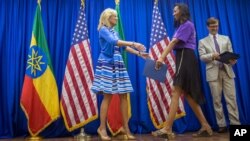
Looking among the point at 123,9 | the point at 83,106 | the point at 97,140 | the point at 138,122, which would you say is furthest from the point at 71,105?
the point at 123,9

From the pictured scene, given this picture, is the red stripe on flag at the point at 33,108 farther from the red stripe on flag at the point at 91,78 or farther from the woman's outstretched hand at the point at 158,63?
the woman's outstretched hand at the point at 158,63

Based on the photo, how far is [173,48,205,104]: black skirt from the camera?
3254 millimetres

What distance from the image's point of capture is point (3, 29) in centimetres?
389

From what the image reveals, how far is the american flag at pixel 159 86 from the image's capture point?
152 inches

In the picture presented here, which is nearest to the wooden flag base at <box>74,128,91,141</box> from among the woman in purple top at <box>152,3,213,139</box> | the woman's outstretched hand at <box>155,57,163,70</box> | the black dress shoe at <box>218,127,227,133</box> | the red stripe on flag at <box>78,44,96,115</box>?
the red stripe on flag at <box>78,44,96,115</box>

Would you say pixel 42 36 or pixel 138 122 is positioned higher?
pixel 42 36

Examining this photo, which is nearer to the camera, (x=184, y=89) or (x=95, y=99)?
(x=184, y=89)

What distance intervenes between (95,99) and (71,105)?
292 millimetres

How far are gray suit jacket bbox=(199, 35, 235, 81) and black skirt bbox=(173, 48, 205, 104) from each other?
0.65 m

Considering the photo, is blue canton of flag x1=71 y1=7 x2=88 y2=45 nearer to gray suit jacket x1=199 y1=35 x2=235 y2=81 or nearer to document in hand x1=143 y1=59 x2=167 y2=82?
document in hand x1=143 y1=59 x2=167 y2=82

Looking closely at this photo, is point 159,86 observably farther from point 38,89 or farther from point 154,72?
point 38,89

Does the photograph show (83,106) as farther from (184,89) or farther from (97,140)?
(184,89)

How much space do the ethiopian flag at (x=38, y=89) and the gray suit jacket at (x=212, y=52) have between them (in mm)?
1912

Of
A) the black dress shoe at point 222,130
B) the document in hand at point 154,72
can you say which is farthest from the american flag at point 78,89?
the black dress shoe at point 222,130
